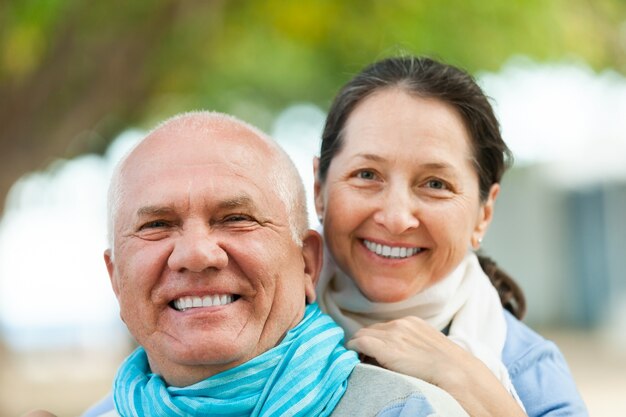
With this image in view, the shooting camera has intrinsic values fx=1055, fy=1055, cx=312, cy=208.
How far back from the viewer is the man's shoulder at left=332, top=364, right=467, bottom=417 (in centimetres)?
265

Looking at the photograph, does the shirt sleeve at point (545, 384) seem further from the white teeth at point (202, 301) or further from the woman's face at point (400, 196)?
the white teeth at point (202, 301)

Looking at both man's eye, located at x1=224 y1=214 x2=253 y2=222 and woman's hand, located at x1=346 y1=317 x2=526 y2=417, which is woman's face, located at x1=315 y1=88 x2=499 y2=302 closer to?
woman's hand, located at x1=346 y1=317 x2=526 y2=417

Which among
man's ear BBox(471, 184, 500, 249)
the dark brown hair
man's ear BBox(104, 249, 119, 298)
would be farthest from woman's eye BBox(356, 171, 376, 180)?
man's ear BBox(104, 249, 119, 298)

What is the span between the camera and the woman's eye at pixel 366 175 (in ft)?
10.7

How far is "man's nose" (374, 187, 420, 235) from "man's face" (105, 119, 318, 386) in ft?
1.22

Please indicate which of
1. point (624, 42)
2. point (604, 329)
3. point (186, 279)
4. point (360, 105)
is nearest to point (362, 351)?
point (186, 279)

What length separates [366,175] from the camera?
10.8 ft

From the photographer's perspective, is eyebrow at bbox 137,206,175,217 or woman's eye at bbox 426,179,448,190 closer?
eyebrow at bbox 137,206,175,217

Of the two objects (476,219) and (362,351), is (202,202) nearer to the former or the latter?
(362,351)

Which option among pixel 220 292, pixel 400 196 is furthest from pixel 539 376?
pixel 220 292

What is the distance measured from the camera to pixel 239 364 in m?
2.87

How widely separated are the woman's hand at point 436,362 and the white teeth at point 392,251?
22cm

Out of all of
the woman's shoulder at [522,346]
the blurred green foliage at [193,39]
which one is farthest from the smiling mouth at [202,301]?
the blurred green foliage at [193,39]

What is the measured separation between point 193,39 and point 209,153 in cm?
816
